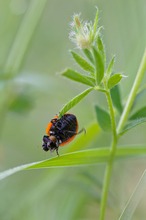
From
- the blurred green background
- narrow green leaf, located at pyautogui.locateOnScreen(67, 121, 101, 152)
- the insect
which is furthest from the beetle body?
the blurred green background

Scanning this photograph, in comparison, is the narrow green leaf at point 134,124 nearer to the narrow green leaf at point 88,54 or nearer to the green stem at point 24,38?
the narrow green leaf at point 88,54

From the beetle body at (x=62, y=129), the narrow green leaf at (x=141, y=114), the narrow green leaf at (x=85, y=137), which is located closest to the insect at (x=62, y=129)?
the beetle body at (x=62, y=129)

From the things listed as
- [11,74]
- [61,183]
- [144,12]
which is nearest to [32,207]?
[61,183]

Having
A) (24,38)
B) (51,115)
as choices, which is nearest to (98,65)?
(24,38)

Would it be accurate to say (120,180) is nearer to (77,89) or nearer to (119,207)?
(119,207)

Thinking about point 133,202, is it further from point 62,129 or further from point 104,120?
point 62,129

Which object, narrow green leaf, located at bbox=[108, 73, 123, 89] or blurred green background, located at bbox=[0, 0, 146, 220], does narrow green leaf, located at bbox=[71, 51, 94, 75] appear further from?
blurred green background, located at bbox=[0, 0, 146, 220]

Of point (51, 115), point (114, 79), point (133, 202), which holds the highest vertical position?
point (114, 79)
